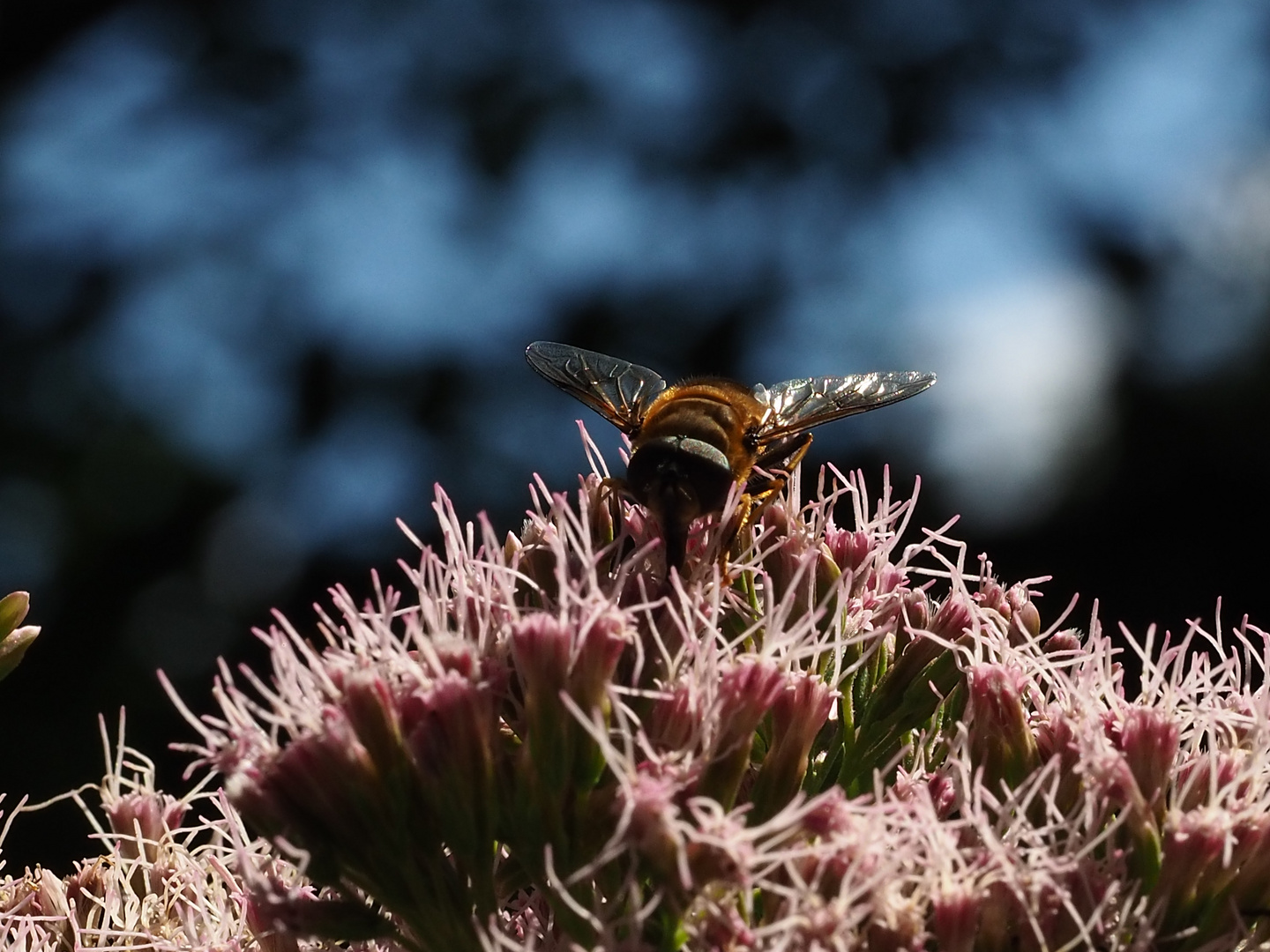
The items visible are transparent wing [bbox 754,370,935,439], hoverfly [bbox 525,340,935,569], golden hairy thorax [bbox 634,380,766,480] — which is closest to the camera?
hoverfly [bbox 525,340,935,569]

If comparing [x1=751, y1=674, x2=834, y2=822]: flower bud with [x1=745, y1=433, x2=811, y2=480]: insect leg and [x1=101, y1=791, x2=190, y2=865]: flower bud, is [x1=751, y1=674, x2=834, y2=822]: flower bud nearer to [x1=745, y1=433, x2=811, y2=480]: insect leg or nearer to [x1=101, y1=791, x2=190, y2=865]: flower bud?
[x1=745, y1=433, x2=811, y2=480]: insect leg

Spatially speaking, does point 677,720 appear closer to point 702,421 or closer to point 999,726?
point 999,726

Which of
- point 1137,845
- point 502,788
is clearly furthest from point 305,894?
point 1137,845

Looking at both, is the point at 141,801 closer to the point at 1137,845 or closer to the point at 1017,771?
the point at 1017,771

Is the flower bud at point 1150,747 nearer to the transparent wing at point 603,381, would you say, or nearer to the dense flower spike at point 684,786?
the dense flower spike at point 684,786

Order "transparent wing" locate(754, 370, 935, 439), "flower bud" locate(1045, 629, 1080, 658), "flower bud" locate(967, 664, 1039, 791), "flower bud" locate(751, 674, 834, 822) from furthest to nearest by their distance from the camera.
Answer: "transparent wing" locate(754, 370, 935, 439)
"flower bud" locate(1045, 629, 1080, 658)
"flower bud" locate(967, 664, 1039, 791)
"flower bud" locate(751, 674, 834, 822)

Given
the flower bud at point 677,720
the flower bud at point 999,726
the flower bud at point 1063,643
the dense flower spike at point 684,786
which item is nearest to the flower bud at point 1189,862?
the dense flower spike at point 684,786

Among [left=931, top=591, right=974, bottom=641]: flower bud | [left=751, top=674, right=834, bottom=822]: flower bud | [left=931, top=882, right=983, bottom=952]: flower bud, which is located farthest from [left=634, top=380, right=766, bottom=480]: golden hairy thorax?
[left=931, top=882, right=983, bottom=952]: flower bud
